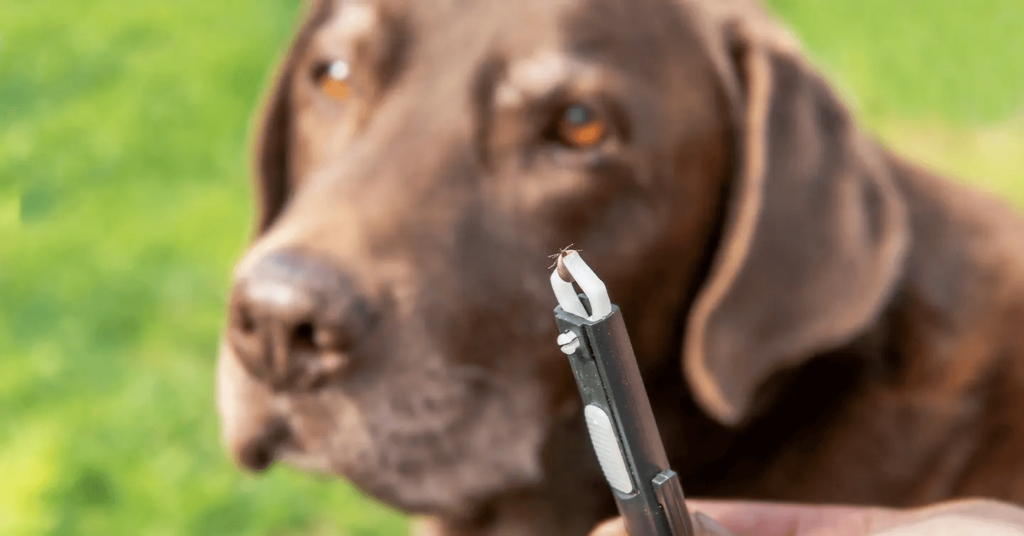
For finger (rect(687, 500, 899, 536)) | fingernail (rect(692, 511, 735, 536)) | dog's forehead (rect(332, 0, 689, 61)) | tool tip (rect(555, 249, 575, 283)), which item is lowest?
finger (rect(687, 500, 899, 536))

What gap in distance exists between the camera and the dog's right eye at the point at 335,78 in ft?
8.37

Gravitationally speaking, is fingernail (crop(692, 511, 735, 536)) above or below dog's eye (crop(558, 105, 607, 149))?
below

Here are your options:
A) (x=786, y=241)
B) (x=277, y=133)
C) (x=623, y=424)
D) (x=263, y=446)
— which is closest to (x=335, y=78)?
A: (x=277, y=133)

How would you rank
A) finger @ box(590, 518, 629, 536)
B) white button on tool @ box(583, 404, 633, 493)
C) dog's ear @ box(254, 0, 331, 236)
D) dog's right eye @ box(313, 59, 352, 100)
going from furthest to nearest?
dog's ear @ box(254, 0, 331, 236), dog's right eye @ box(313, 59, 352, 100), finger @ box(590, 518, 629, 536), white button on tool @ box(583, 404, 633, 493)

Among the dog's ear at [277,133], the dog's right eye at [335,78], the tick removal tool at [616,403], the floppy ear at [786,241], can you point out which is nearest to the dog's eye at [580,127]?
the floppy ear at [786,241]

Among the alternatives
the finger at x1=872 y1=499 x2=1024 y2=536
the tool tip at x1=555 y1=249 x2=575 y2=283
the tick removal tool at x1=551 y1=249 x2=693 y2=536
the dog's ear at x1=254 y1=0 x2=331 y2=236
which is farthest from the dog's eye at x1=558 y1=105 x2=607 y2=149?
the tool tip at x1=555 y1=249 x2=575 y2=283

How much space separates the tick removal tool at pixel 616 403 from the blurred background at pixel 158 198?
270cm

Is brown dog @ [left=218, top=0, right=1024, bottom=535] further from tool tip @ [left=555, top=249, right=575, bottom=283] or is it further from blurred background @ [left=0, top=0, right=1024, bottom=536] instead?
blurred background @ [left=0, top=0, right=1024, bottom=536]

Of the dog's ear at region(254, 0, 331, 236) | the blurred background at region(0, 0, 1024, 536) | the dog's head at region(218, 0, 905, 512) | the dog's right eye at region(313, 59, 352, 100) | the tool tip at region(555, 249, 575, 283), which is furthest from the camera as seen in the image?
the blurred background at region(0, 0, 1024, 536)

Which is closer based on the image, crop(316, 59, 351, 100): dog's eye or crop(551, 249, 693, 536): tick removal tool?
crop(551, 249, 693, 536): tick removal tool

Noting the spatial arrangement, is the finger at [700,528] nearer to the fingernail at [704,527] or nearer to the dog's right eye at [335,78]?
the fingernail at [704,527]

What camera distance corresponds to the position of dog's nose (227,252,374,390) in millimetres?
2066

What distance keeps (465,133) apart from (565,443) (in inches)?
31.9

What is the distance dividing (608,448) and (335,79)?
1.65 m
